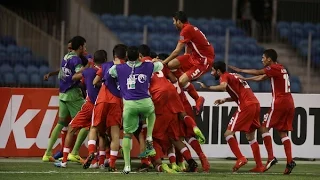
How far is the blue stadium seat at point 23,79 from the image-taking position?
970 inches

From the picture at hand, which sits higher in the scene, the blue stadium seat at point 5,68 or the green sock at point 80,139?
the blue stadium seat at point 5,68

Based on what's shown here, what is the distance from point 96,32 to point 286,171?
1050 centimetres

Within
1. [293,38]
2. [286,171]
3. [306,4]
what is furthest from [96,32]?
[286,171]

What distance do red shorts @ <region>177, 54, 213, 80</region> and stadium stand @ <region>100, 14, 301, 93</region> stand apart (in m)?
8.91

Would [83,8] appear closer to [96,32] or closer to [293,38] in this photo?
[96,32]

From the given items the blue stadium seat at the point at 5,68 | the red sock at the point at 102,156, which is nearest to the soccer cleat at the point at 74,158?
the red sock at the point at 102,156

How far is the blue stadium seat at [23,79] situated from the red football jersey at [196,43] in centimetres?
873

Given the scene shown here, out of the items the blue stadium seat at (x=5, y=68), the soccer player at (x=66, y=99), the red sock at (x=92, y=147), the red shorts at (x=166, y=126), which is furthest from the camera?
the blue stadium seat at (x=5, y=68)

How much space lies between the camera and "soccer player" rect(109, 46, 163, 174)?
51.0ft

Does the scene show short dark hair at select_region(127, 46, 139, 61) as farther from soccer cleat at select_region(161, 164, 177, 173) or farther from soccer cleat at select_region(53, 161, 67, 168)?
soccer cleat at select_region(53, 161, 67, 168)

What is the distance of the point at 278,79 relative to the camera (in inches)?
675

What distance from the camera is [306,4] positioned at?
104 ft

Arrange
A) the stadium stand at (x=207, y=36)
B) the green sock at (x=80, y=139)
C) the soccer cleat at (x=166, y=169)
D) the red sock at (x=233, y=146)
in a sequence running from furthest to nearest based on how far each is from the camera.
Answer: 1. the stadium stand at (x=207, y=36)
2. the green sock at (x=80, y=139)
3. the red sock at (x=233, y=146)
4. the soccer cleat at (x=166, y=169)

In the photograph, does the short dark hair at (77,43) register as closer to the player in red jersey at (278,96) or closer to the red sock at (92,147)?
the red sock at (92,147)
